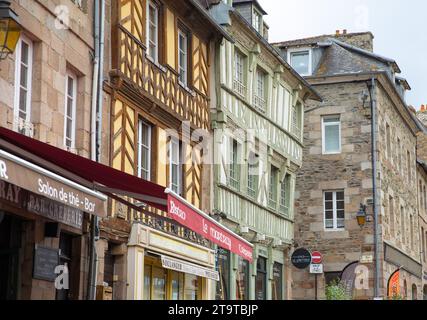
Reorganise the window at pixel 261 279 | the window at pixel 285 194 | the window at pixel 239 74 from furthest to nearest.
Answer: the window at pixel 285 194 → the window at pixel 261 279 → the window at pixel 239 74

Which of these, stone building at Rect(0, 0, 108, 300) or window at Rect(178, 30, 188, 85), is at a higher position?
window at Rect(178, 30, 188, 85)

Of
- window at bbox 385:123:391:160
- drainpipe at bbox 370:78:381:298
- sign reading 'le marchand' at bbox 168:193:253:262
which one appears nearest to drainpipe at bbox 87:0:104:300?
sign reading 'le marchand' at bbox 168:193:253:262

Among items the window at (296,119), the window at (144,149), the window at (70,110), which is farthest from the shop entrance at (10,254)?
the window at (296,119)

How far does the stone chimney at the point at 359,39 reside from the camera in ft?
112

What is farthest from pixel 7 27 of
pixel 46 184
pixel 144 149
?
pixel 144 149

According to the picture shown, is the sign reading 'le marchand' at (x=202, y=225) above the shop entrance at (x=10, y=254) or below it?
above

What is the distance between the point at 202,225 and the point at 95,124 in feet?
8.50

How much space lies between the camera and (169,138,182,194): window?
17.4m

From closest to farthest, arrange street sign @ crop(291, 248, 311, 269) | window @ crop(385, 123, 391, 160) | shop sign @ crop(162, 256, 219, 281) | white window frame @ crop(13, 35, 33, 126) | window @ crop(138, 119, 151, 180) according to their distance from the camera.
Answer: white window frame @ crop(13, 35, 33, 126) → shop sign @ crop(162, 256, 219, 281) → window @ crop(138, 119, 151, 180) → street sign @ crop(291, 248, 311, 269) → window @ crop(385, 123, 391, 160)

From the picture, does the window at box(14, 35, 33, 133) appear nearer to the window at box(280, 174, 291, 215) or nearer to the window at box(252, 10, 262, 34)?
the window at box(252, 10, 262, 34)

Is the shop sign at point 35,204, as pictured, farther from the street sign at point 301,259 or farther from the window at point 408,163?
the window at point 408,163

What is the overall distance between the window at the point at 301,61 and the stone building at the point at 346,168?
3 cm

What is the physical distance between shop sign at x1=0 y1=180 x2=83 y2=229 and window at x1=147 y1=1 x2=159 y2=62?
4656mm

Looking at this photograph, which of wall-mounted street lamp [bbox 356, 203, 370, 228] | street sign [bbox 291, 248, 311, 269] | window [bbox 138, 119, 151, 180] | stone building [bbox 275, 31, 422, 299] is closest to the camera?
window [bbox 138, 119, 151, 180]
